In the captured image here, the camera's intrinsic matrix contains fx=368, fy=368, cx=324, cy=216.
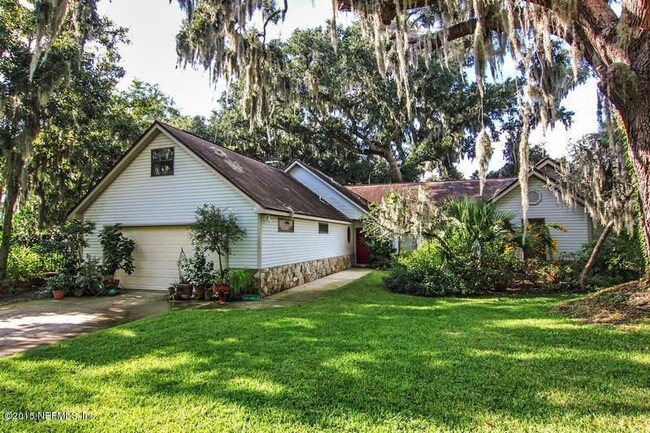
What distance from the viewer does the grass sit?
3020mm

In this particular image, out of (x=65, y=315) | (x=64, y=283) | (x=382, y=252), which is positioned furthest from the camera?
(x=382, y=252)

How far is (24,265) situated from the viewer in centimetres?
1211

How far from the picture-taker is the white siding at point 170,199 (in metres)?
10.1

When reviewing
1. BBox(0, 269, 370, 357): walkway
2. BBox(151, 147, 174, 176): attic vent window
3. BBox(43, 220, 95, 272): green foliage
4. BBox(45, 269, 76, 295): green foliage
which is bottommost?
BBox(0, 269, 370, 357): walkway

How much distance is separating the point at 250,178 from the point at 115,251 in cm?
448

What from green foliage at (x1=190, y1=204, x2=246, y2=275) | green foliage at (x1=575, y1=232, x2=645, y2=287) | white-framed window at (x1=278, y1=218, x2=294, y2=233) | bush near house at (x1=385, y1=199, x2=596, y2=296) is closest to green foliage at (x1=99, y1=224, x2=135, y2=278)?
green foliage at (x1=190, y1=204, x2=246, y2=275)

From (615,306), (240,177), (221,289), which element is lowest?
(615,306)

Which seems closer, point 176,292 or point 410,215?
point 176,292

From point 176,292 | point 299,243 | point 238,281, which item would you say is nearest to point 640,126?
point 238,281

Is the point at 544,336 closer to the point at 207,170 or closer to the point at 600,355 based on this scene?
the point at 600,355

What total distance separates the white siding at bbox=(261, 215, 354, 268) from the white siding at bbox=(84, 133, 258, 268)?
45cm

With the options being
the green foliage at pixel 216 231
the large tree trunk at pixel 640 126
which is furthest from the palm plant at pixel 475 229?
the green foliage at pixel 216 231

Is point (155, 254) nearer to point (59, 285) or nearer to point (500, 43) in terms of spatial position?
point (59, 285)

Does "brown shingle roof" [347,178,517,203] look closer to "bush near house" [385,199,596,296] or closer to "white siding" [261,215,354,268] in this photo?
"white siding" [261,215,354,268]
